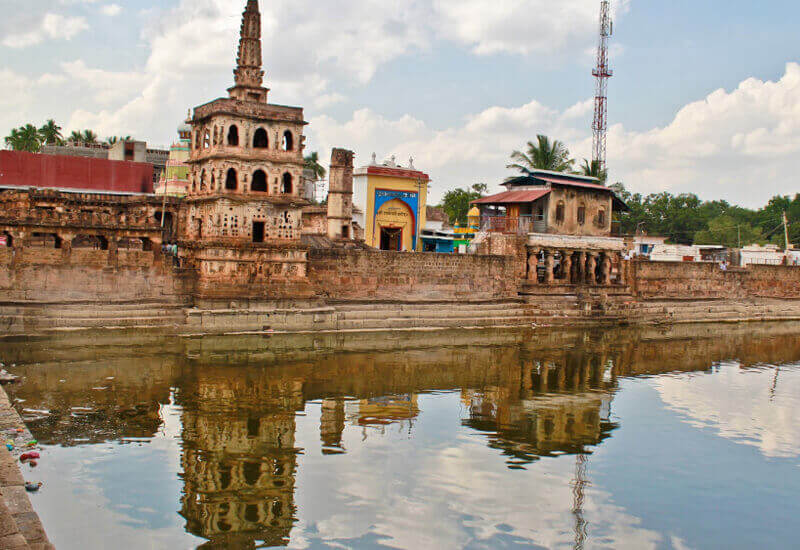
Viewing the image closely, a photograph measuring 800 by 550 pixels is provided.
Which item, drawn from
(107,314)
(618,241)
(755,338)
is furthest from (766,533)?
(618,241)

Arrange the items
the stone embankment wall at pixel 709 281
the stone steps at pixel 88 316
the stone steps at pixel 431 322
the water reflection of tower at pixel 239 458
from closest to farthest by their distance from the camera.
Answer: the water reflection of tower at pixel 239 458 → the stone steps at pixel 88 316 → the stone steps at pixel 431 322 → the stone embankment wall at pixel 709 281

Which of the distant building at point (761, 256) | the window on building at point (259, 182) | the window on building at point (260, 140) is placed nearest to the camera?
the window on building at point (260, 140)

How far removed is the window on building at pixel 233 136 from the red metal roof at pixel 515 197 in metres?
12.4

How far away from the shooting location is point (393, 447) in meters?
11.2

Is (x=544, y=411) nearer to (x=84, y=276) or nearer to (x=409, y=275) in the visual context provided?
(x=409, y=275)

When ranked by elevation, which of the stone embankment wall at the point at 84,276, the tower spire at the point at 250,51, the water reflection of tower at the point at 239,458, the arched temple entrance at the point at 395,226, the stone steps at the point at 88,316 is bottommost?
the water reflection of tower at the point at 239,458

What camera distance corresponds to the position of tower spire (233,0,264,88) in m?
22.7

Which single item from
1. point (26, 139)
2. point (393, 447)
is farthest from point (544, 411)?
point (26, 139)

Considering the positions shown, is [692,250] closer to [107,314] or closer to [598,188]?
[598,188]

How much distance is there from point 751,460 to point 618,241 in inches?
764

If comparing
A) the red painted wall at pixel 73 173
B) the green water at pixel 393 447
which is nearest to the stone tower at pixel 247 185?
the green water at pixel 393 447

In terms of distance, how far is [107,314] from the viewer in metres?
20.1

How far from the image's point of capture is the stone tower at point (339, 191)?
2727 cm

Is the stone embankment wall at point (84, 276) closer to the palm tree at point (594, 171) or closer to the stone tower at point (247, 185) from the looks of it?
the stone tower at point (247, 185)
